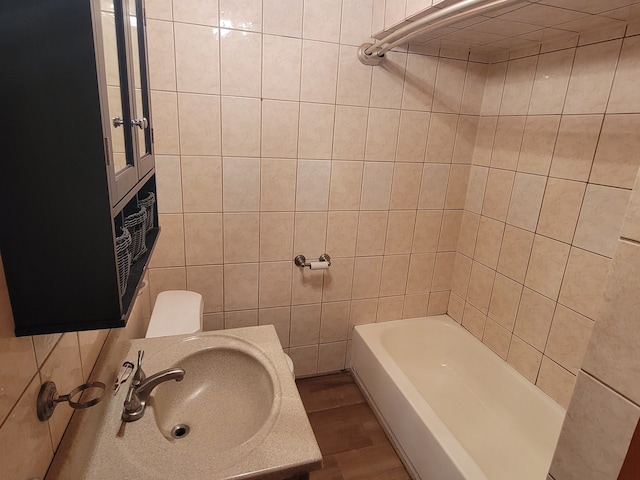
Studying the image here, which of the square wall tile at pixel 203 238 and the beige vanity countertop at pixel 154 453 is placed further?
the square wall tile at pixel 203 238

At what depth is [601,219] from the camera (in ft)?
4.65

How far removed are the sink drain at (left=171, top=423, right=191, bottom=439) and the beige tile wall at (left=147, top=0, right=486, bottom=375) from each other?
2.74ft

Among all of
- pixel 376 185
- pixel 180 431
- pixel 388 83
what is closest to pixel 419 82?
pixel 388 83

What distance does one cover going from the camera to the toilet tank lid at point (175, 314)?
1443 millimetres

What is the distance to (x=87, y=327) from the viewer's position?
626 mm

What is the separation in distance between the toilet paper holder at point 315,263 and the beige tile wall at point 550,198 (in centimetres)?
A: 89

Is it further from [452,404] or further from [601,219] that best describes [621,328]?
[452,404]

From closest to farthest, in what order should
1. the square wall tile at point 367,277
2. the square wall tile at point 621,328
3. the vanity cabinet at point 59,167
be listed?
the vanity cabinet at point 59,167 → the square wall tile at point 621,328 → the square wall tile at point 367,277

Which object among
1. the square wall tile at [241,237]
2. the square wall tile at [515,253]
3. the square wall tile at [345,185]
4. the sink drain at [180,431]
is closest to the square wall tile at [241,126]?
the square wall tile at [241,237]

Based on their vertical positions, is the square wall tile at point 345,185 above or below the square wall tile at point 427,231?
above

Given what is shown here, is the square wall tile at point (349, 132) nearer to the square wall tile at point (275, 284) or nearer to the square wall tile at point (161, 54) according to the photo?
the square wall tile at point (275, 284)

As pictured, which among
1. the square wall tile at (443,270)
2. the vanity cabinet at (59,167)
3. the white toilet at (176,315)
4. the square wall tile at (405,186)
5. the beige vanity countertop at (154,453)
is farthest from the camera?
the square wall tile at (443,270)

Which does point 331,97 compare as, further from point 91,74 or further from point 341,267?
point 91,74

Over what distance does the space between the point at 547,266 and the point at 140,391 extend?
171cm
